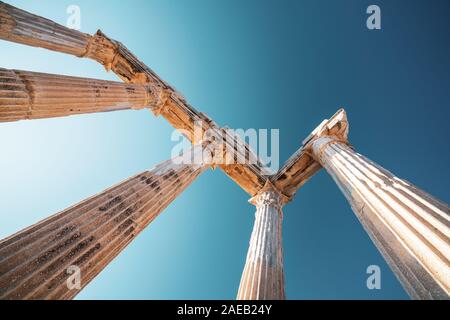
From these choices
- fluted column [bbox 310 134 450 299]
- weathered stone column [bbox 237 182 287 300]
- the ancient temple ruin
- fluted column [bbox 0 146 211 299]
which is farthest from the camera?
weathered stone column [bbox 237 182 287 300]

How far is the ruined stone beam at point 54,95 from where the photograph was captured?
7.07 meters

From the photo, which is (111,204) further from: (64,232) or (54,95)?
(54,95)

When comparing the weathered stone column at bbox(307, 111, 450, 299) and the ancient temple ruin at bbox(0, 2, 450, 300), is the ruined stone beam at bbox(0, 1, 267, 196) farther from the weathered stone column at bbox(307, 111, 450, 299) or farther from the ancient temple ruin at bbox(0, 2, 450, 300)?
the weathered stone column at bbox(307, 111, 450, 299)

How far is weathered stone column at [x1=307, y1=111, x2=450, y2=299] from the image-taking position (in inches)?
221

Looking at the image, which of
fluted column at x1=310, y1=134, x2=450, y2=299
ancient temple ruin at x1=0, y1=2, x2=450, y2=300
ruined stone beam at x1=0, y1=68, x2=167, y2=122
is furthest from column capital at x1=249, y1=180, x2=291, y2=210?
ruined stone beam at x1=0, y1=68, x2=167, y2=122

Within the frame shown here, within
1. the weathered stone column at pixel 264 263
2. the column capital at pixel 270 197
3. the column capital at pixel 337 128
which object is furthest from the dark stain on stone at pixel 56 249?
the column capital at pixel 337 128

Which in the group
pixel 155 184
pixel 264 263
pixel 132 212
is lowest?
pixel 264 263

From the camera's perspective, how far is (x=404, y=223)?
697 cm

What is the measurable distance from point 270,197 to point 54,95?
38.1 ft

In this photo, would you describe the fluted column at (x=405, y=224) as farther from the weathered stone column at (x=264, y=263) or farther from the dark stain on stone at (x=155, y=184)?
the dark stain on stone at (x=155, y=184)

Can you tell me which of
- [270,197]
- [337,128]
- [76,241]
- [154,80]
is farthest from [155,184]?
[154,80]

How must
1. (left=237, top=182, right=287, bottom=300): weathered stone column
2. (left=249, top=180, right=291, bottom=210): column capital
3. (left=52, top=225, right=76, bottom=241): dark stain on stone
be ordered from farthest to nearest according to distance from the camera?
(left=249, top=180, right=291, bottom=210): column capital
(left=237, top=182, right=287, bottom=300): weathered stone column
(left=52, top=225, right=76, bottom=241): dark stain on stone

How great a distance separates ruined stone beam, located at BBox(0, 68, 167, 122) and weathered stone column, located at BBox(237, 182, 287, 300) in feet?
26.3
